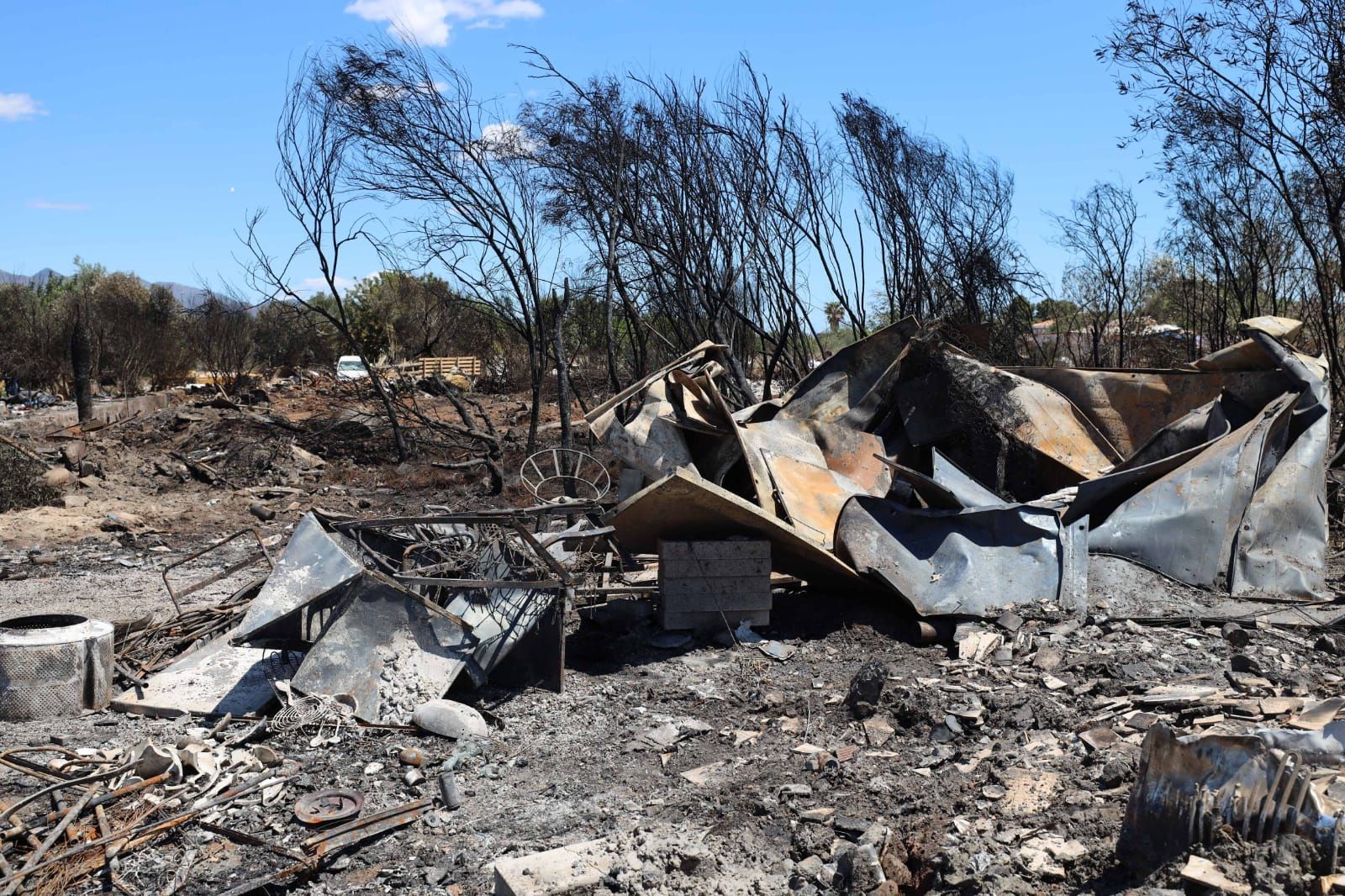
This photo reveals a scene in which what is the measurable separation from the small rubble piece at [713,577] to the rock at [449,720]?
1.64m

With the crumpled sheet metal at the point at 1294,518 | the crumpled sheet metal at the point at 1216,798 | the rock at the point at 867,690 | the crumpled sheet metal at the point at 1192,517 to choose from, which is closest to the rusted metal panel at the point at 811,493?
the rock at the point at 867,690

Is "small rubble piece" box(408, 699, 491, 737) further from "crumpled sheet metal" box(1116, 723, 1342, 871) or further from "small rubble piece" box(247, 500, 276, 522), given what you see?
"small rubble piece" box(247, 500, 276, 522)

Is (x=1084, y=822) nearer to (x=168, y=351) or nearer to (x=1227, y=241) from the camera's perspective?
(x=1227, y=241)

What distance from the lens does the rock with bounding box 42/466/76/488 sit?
46.3 ft

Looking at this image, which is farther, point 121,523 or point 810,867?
point 121,523

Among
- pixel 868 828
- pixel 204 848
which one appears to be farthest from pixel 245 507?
pixel 868 828

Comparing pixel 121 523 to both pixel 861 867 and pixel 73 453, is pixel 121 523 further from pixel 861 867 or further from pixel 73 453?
pixel 861 867

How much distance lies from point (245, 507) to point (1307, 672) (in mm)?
12406

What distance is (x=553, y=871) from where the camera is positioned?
3.81 metres

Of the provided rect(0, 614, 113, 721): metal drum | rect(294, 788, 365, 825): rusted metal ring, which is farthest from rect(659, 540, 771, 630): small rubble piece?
rect(0, 614, 113, 721): metal drum

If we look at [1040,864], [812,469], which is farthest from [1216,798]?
[812,469]

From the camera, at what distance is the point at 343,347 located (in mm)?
38844

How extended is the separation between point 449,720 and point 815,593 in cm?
289

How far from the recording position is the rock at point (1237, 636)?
18.7 feet
